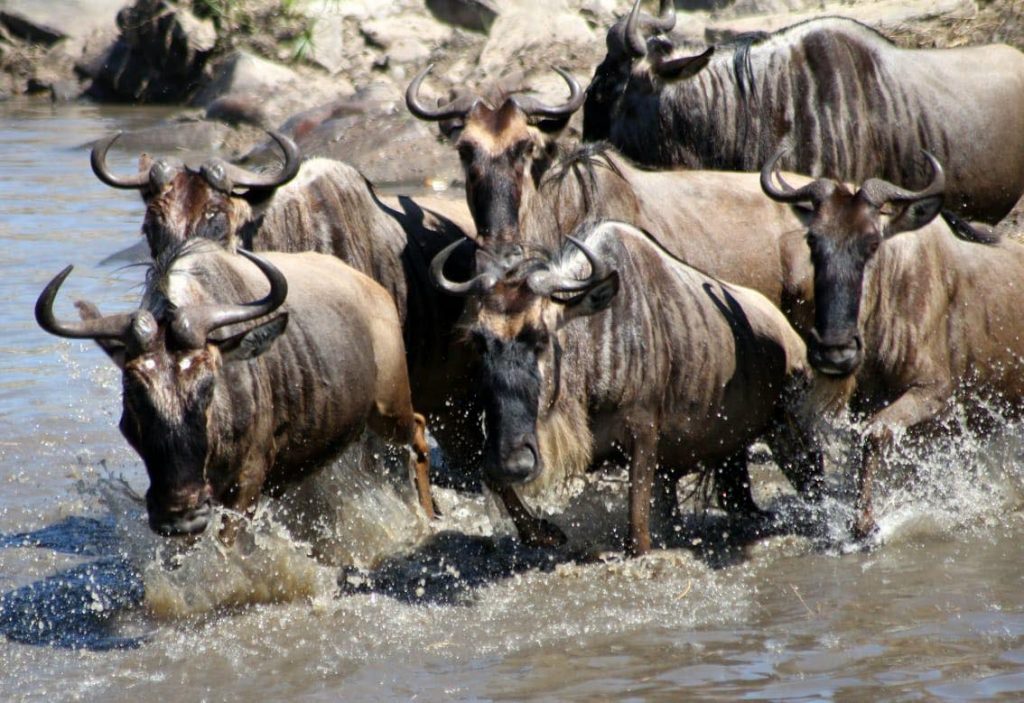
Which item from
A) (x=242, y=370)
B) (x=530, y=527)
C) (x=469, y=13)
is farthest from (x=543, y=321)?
(x=469, y=13)

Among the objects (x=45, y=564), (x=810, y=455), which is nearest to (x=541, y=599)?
(x=810, y=455)

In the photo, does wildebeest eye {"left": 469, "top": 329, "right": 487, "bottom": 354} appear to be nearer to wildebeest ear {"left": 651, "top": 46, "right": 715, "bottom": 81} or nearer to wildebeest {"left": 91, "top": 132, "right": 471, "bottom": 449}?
wildebeest {"left": 91, "top": 132, "right": 471, "bottom": 449}

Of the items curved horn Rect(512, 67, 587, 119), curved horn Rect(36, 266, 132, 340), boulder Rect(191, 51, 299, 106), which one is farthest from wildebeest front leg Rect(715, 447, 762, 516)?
boulder Rect(191, 51, 299, 106)

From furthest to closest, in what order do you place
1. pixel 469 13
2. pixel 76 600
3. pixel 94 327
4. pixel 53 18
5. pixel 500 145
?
pixel 53 18
pixel 469 13
pixel 500 145
pixel 76 600
pixel 94 327

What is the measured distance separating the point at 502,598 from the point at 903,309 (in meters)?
2.22

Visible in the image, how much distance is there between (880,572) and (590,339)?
5.00 feet

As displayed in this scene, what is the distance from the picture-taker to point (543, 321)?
6172mm

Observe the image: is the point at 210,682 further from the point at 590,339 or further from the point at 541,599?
the point at 590,339

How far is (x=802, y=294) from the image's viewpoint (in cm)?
766

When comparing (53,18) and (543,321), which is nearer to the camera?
(543,321)

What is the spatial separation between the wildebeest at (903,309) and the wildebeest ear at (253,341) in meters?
2.31

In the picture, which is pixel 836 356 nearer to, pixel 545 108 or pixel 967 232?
pixel 967 232

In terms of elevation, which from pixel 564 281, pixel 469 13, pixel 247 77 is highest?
pixel 564 281

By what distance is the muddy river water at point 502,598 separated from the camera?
543 cm
